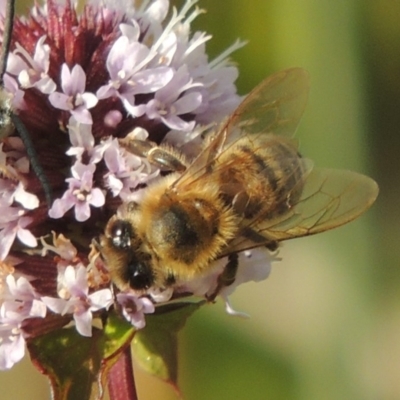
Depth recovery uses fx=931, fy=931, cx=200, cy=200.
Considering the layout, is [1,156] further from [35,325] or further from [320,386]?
[320,386]

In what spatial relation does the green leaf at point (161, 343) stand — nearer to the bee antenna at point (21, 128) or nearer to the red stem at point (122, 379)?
the red stem at point (122, 379)

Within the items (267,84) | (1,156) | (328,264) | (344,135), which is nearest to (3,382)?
(328,264)

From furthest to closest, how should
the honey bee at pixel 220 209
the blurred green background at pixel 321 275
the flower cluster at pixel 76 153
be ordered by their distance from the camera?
1. the blurred green background at pixel 321 275
2. the flower cluster at pixel 76 153
3. the honey bee at pixel 220 209

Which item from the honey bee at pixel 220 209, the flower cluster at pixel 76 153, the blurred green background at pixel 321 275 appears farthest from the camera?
the blurred green background at pixel 321 275

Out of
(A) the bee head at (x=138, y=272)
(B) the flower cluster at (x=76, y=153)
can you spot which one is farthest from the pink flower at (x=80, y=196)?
(A) the bee head at (x=138, y=272)

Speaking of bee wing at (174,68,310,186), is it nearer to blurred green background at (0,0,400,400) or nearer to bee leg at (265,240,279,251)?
bee leg at (265,240,279,251)

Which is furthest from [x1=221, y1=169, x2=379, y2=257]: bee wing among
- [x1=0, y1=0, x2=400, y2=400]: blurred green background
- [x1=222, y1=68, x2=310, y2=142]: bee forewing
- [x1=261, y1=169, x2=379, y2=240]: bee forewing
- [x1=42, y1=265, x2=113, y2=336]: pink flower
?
[x1=0, y1=0, x2=400, y2=400]: blurred green background

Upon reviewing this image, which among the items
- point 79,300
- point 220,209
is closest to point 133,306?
point 79,300
